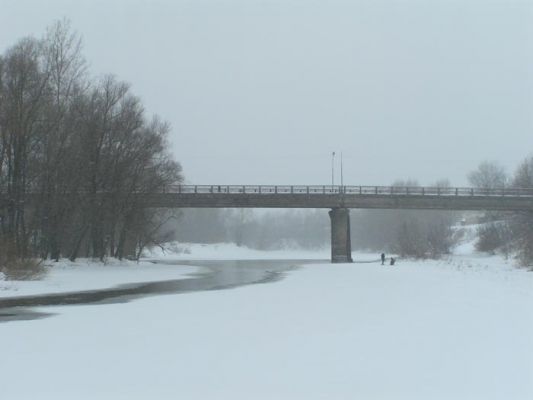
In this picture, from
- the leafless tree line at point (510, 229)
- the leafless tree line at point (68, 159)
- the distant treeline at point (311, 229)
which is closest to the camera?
the leafless tree line at point (68, 159)

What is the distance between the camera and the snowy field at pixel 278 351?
9.38 meters

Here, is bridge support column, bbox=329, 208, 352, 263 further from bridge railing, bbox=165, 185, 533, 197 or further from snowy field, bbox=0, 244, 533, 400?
snowy field, bbox=0, 244, 533, 400

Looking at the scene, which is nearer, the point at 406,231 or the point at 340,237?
the point at 406,231

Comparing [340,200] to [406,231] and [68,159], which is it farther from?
[68,159]

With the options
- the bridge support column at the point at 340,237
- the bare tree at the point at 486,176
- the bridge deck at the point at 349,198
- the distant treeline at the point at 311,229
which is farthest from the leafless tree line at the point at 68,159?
the bare tree at the point at 486,176

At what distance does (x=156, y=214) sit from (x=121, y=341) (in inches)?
2077

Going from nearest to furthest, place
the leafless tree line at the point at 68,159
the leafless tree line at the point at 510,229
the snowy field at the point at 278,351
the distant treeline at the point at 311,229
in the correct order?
1. the snowy field at the point at 278,351
2. the leafless tree line at the point at 68,159
3. the leafless tree line at the point at 510,229
4. the distant treeline at the point at 311,229

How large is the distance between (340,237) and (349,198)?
479 cm

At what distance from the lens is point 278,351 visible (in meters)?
12.2

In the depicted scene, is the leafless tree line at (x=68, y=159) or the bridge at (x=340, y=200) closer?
the leafless tree line at (x=68, y=159)

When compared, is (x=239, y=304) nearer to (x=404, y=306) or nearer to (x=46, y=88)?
(x=404, y=306)

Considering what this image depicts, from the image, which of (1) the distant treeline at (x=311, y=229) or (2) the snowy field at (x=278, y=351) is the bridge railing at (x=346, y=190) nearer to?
(1) the distant treeline at (x=311, y=229)

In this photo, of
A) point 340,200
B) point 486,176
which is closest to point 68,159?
point 340,200

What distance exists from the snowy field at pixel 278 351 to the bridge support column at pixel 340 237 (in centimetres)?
5184
